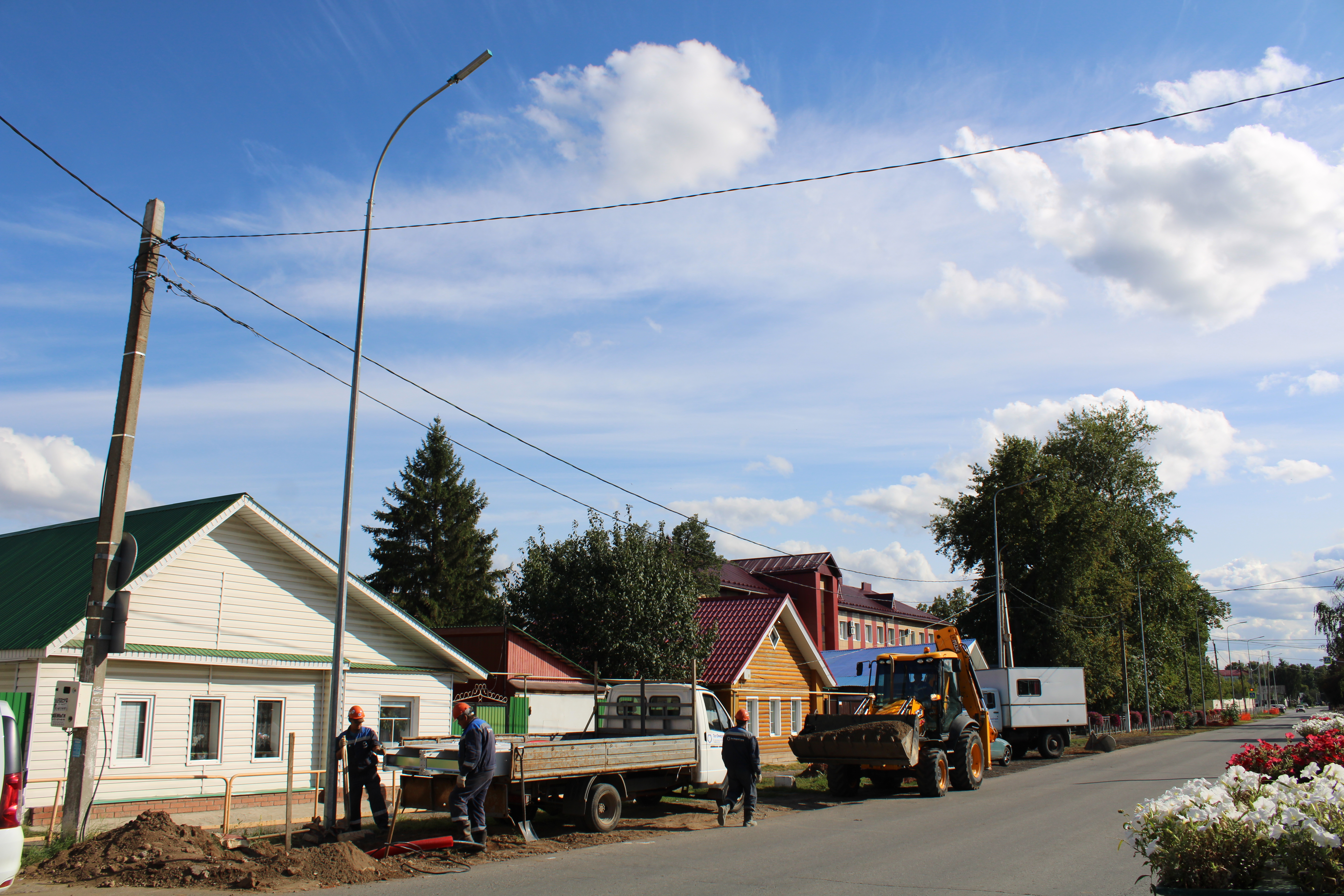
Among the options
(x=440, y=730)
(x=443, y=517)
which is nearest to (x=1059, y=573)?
(x=443, y=517)

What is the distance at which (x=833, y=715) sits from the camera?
723 inches

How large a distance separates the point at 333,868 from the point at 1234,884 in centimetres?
844

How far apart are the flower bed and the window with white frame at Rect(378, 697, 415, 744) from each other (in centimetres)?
1535

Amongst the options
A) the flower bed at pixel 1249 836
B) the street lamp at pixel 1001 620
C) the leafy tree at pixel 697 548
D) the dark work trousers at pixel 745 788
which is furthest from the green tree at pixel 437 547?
the flower bed at pixel 1249 836

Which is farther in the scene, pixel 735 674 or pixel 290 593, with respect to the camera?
pixel 735 674

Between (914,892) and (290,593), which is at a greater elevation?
(290,593)

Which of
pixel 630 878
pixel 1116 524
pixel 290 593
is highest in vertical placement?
pixel 1116 524

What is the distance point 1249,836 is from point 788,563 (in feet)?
182

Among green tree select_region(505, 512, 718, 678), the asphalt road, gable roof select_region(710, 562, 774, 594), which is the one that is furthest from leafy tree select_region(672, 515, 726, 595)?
the asphalt road

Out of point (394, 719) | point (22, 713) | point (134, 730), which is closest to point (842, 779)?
point (394, 719)

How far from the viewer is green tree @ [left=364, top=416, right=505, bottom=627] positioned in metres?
47.0

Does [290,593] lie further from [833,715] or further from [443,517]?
[443,517]

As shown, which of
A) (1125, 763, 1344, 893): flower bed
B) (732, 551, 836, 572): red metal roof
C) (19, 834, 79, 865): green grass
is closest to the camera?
(1125, 763, 1344, 893): flower bed

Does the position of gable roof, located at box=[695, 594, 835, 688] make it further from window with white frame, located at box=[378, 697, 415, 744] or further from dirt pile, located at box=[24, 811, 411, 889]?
dirt pile, located at box=[24, 811, 411, 889]
